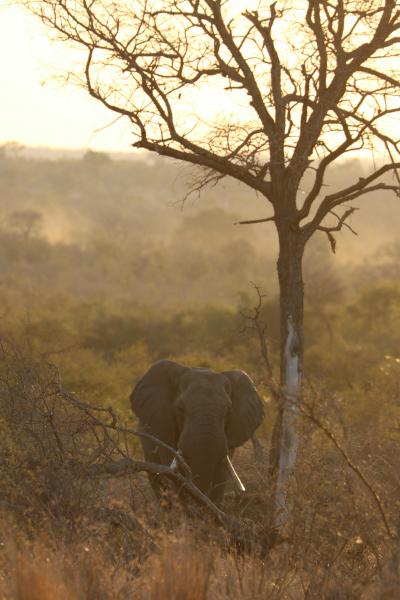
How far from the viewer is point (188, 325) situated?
29.1m

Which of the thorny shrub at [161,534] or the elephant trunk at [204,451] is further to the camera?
the elephant trunk at [204,451]

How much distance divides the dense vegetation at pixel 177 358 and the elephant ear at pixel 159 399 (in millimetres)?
830

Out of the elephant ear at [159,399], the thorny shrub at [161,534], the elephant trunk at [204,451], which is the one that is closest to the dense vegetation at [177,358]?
the thorny shrub at [161,534]

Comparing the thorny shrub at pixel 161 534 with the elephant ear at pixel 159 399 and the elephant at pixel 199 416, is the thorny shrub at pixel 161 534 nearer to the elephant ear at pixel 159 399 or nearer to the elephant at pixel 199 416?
the elephant at pixel 199 416

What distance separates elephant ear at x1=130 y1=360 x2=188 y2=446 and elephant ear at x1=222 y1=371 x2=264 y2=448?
547 mm

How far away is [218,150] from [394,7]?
81.2 inches

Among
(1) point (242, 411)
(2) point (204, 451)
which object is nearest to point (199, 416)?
(2) point (204, 451)

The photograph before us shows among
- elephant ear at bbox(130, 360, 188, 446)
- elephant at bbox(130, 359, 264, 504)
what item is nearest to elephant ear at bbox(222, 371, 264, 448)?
elephant at bbox(130, 359, 264, 504)

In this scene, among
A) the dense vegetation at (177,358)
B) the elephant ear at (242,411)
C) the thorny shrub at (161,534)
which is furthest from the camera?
the elephant ear at (242,411)

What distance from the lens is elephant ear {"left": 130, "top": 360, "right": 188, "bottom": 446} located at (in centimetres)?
1134

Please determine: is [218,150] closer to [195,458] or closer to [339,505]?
[195,458]

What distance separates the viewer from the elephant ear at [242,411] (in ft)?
37.0

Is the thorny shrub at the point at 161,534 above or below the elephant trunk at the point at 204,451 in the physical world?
above

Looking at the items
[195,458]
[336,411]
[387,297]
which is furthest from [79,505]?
[387,297]
